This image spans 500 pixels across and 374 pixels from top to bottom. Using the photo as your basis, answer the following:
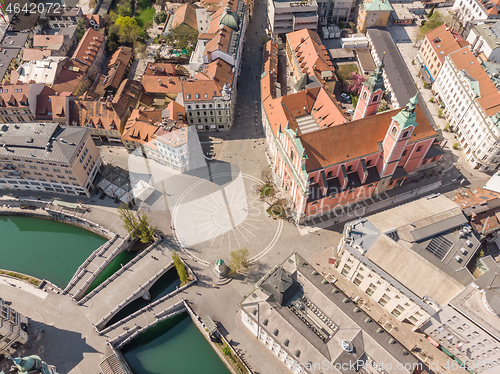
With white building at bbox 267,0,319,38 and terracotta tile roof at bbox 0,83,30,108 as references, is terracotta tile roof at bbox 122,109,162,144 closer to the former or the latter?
terracotta tile roof at bbox 0,83,30,108

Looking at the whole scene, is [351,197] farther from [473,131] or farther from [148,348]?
[148,348]

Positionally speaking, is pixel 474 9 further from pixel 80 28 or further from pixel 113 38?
pixel 80 28

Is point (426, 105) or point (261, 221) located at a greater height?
point (426, 105)

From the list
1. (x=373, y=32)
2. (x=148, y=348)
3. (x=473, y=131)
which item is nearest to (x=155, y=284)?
(x=148, y=348)

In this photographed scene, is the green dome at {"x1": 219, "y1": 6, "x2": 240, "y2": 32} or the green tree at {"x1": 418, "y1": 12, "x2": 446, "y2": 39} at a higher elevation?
the green tree at {"x1": 418, "y1": 12, "x2": 446, "y2": 39}

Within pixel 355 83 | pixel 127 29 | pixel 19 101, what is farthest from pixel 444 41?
pixel 19 101

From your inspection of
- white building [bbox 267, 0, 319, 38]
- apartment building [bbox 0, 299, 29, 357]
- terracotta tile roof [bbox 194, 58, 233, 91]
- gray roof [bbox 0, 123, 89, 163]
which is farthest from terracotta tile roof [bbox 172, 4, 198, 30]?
apartment building [bbox 0, 299, 29, 357]
